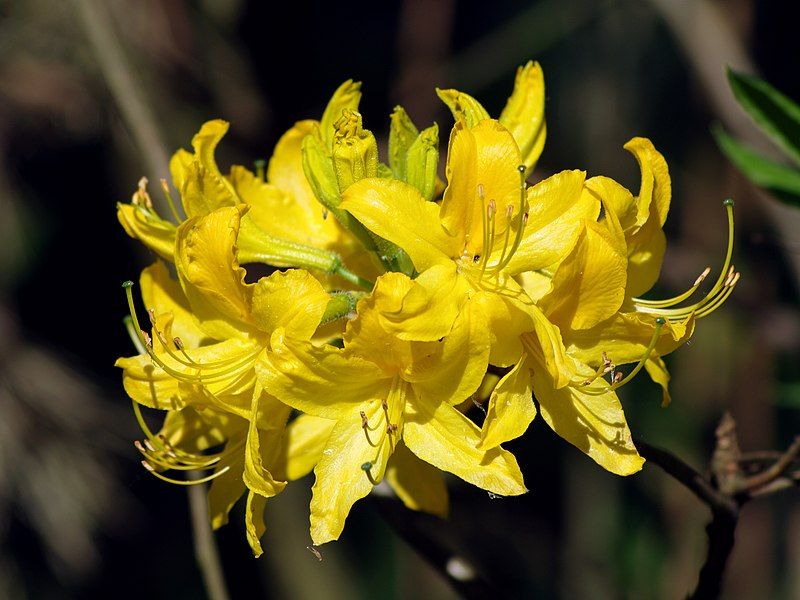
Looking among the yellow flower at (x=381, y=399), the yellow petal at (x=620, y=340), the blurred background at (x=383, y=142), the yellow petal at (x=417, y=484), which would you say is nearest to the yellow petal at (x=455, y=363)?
the yellow flower at (x=381, y=399)

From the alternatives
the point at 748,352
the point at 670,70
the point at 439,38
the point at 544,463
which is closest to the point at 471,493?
the point at 544,463

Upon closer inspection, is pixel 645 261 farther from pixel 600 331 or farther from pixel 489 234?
pixel 489 234

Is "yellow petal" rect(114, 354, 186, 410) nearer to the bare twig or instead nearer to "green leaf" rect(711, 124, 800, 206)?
the bare twig

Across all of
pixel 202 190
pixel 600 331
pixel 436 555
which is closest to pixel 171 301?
pixel 202 190

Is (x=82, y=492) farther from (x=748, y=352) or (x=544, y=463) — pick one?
(x=748, y=352)

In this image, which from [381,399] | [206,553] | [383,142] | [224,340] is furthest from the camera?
[383,142]
